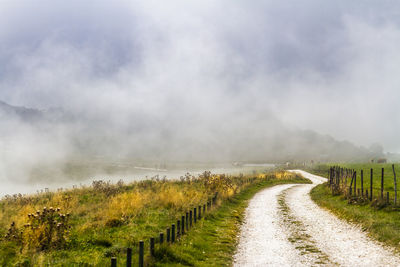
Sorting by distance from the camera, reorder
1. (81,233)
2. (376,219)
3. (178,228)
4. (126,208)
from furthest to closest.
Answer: (126,208), (376,219), (178,228), (81,233)

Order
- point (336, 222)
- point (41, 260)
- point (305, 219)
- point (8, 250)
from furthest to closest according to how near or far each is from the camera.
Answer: point (305, 219), point (336, 222), point (8, 250), point (41, 260)

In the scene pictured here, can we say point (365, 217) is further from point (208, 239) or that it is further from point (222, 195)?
point (222, 195)

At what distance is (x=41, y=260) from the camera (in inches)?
342

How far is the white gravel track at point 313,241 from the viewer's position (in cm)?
1036

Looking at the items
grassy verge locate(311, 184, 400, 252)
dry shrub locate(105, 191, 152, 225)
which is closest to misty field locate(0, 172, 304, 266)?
dry shrub locate(105, 191, 152, 225)

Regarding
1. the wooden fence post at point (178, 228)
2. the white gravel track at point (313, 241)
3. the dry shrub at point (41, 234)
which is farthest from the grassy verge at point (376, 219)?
the dry shrub at point (41, 234)

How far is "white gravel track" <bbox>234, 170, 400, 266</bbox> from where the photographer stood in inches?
408

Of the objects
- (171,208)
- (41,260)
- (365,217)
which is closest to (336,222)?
(365,217)

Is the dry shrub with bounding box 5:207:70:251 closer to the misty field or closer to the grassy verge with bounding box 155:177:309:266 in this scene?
the misty field

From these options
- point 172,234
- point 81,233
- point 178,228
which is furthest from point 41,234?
point 178,228

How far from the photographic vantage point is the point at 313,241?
13.2 m

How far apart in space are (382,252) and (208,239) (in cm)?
701

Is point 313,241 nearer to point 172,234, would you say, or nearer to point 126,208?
point 172,234

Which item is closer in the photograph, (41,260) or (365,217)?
(41,260)
